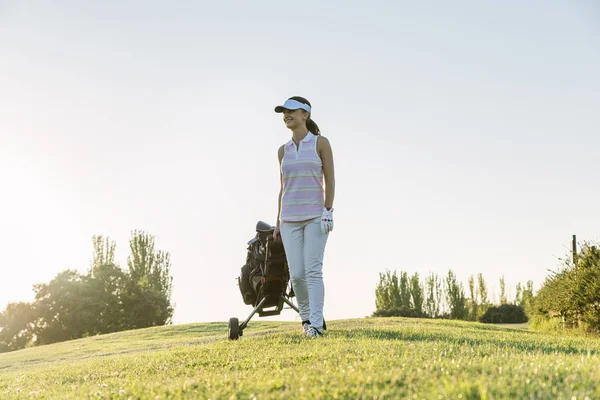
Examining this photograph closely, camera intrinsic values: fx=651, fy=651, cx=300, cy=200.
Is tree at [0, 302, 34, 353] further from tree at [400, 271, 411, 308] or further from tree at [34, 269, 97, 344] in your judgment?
tree at [400, 271, 411, 308]

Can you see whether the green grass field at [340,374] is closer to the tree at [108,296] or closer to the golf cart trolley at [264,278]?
the golf cart trolley at [264,278]

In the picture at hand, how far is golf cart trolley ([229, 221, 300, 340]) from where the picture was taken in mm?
9055

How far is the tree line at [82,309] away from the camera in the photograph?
28.3 m

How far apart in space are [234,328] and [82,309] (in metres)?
21.3

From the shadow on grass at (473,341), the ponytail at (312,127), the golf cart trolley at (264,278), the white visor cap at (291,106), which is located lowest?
the shadow on grass at (473,341)

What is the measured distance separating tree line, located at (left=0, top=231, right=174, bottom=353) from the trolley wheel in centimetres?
2078

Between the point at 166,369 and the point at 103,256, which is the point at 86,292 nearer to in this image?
the point at 103,256

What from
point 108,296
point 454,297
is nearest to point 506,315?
point 454,297

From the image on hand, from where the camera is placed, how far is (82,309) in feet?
93.3

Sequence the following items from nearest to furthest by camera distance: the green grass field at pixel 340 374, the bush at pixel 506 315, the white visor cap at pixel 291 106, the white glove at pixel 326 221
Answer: the green grass field at pixel 340 374
the white glove at pixel 326 221
the white visor cap at pixel 291 106
the bush at pixel 506 315

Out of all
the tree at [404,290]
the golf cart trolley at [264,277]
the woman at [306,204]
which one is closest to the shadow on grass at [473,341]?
the woman at [306,204]

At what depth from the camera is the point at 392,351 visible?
5.88m

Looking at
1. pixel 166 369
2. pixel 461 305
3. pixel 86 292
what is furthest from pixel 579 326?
pixel 86 292

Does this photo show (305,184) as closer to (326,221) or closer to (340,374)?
(326,221)
